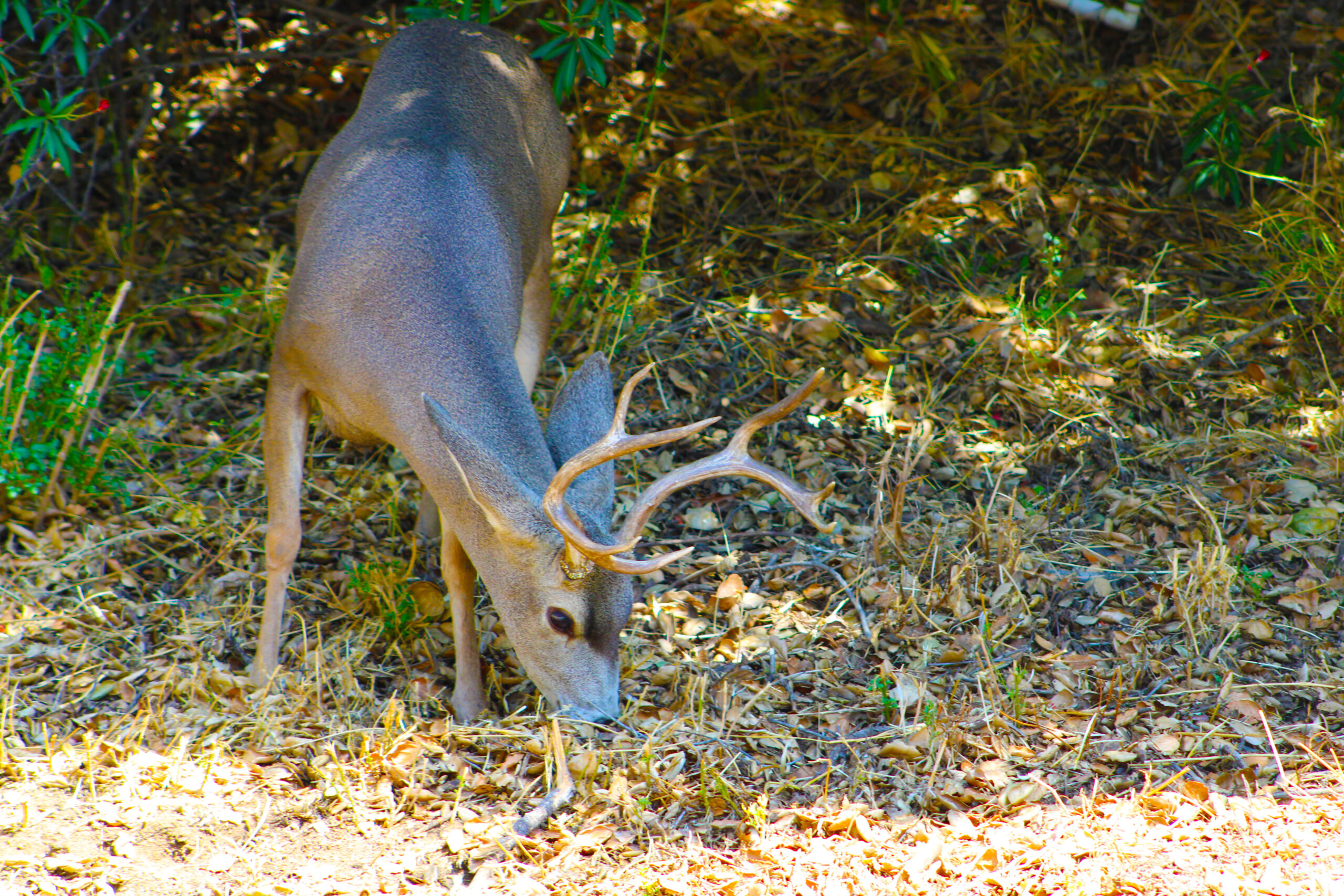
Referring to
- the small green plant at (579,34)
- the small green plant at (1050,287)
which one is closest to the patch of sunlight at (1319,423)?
the small green plant at (1050,287)

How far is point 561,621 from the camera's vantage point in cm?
389

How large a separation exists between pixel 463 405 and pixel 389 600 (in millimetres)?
967

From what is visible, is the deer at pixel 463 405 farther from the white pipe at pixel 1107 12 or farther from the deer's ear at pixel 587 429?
the white pipe at pixel 1107 12

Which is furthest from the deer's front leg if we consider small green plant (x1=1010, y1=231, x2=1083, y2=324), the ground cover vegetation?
small green plant (x1=1010, y1=231, x2=1083, y2=324)

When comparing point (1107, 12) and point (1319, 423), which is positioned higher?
point (1107, 12)

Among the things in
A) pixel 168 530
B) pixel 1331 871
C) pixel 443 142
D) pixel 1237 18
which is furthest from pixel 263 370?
pixel 1237 18

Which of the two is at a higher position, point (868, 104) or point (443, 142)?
point (443, 142)

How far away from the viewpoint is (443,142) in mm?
4715

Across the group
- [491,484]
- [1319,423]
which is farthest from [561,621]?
[1319,423]

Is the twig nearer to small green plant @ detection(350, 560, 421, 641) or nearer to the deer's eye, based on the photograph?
the deer's eye

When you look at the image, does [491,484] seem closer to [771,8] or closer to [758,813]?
[758,813]

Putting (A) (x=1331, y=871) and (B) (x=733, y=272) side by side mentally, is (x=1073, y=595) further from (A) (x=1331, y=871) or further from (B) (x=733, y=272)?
(B) (x=733, y=272)

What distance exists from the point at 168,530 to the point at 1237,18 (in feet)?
20.8

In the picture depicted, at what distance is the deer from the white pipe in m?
3.97
